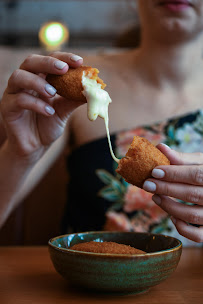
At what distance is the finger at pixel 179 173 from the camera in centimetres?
64

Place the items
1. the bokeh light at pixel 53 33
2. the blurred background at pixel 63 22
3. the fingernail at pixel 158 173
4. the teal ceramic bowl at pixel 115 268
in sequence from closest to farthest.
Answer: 1. the teal ceramic bowl at pixel 115 268
2. the fingernail at pixel 158 173
3. the bokeh light at pixel 53 33
4. the blurred background at pixel 63 22

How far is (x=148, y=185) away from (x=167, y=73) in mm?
754

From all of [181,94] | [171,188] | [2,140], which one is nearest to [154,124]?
[181,94]

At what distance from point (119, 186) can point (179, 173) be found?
0.56 m

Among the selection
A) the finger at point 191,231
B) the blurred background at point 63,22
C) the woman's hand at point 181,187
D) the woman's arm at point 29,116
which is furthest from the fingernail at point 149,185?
the blurred background at point 63,22

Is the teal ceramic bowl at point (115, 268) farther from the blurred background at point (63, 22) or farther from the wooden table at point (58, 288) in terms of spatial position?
the blurred background at point (63, 22)

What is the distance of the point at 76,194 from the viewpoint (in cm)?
127

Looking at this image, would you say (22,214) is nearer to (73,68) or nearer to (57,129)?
(57,129)

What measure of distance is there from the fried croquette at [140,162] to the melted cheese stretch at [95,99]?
26 millimetres

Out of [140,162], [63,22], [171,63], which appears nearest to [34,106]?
[140,162]

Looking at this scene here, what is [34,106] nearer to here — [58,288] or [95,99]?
[95,99]

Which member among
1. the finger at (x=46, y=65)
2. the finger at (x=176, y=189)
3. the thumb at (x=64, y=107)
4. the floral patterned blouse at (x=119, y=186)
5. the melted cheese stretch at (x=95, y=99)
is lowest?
the floral patterned blouse at (x=119, y=186)

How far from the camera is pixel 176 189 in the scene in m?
0.66

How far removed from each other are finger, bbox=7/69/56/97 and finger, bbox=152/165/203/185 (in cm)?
26
